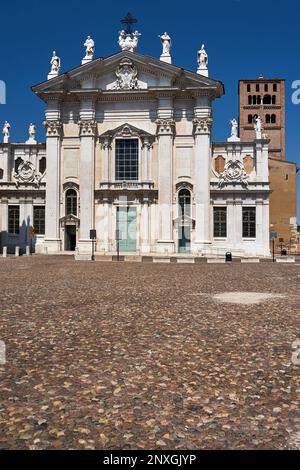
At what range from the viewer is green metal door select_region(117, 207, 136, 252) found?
151ft

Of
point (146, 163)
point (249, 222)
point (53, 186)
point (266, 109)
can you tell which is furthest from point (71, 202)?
point (266, 109)

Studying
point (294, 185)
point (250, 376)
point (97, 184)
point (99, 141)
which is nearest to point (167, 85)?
point (99, 141)

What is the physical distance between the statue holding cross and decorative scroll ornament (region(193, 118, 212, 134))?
10.8 meters

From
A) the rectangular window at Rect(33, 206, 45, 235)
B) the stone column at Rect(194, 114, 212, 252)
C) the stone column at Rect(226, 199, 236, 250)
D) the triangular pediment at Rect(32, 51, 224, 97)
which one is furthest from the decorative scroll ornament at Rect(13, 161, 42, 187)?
the stone column at Rect(226, 199, 236, 250)

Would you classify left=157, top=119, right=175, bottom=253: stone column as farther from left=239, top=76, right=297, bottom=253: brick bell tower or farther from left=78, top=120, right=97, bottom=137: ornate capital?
left=239, top=76, right=297, bottom=253: brick bell tower

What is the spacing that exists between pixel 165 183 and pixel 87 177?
7.98 m

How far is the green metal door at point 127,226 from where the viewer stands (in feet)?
151

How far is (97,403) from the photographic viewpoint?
198 inches

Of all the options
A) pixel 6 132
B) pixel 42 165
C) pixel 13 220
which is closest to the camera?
pixel 13 220

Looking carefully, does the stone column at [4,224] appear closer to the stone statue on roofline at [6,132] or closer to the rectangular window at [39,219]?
the rectangular window at [39,219]

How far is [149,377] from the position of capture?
5934 mm

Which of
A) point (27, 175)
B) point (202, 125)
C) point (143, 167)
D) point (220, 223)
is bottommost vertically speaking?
point (220, 223)

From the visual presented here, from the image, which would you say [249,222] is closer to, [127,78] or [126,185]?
[126,185]

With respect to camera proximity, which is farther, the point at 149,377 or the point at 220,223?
the point at 220,223
